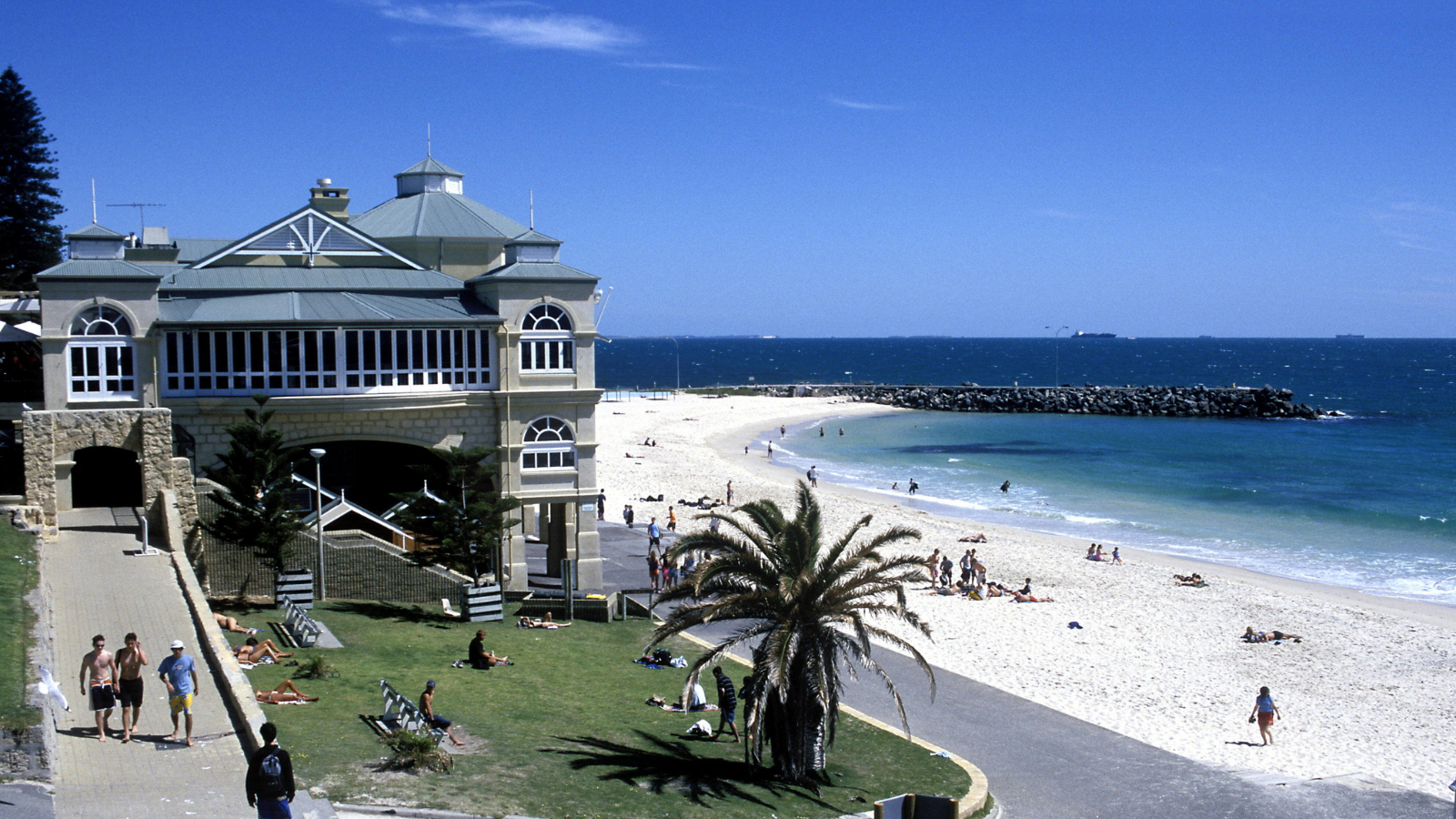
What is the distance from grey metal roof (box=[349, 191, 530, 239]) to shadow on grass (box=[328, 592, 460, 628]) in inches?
458

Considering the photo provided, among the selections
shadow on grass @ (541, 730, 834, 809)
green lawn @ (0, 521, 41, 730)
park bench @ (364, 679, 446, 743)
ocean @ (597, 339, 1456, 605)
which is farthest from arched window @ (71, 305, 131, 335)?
ocean @ (597, 339, 1456, 605)

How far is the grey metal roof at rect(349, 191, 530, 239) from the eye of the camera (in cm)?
3141

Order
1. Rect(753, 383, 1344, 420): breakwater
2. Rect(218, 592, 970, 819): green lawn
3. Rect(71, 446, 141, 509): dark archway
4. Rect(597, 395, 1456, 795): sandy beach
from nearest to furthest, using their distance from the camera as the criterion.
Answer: Rect(218, 592, 970, 819): green lawn, Rect(597, 395, 1456, 795): sandy beach, Rect(71, 446, 141, 509): dark archway, Rect(753, 383, 1344, 420): breakwater

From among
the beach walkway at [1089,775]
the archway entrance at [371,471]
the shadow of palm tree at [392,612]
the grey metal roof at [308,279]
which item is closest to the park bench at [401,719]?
the beach walkway at [1089,775]

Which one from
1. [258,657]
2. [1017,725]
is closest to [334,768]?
[258,657]

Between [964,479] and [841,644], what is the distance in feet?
155

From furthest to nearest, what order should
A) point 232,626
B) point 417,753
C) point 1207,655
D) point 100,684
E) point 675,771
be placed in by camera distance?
point 1207,655
point 232,626
point 675,771
point 417,753
point 100,684

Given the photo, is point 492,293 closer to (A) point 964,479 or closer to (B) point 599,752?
(B) point 599,752

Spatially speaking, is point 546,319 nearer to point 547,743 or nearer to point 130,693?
point 547,743

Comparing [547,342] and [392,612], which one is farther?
[547,342]

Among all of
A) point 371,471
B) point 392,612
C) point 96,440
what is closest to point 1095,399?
point 371,471

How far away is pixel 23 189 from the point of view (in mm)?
47656

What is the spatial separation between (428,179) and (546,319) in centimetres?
891

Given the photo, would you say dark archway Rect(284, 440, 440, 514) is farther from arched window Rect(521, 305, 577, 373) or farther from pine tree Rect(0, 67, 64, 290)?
pine tree Rect(0, 67, 64, 290)
